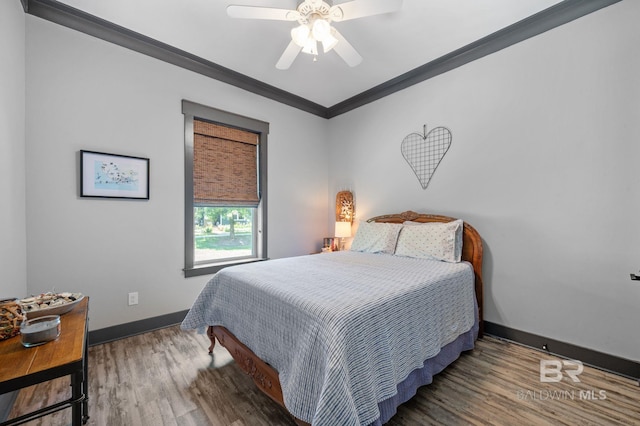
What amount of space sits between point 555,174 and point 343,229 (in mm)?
2352

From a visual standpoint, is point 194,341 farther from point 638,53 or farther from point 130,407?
point 638,53

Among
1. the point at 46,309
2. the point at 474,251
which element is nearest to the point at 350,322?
the point at 46,309

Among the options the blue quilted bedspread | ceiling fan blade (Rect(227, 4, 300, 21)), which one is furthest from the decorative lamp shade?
ceiling fan blade (Rect(227, 4, 300, 21))

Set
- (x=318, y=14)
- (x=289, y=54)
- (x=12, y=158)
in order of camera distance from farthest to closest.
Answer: (x=289, y=54), (x=318, y=14), (x=12, y=158)

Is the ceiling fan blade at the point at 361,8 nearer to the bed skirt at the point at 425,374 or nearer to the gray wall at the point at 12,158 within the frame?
the gray wall at the point at 12,158

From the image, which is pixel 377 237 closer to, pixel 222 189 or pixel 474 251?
pixel 474 251

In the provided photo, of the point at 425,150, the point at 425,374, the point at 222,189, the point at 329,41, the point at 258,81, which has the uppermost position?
the point at 258,81

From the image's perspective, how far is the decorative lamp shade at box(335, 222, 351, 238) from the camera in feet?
12.6

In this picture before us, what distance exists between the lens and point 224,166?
330 centimetres

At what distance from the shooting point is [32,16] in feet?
7.06

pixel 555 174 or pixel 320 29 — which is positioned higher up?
pixel 320 29

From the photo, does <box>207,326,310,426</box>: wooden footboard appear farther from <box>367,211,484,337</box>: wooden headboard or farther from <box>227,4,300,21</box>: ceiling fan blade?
<box>227,4,300,21</box>: ceiling fan blade

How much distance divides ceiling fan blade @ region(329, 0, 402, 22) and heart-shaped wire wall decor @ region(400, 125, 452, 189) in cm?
157

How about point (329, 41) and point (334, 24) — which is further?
point (334, 24)
